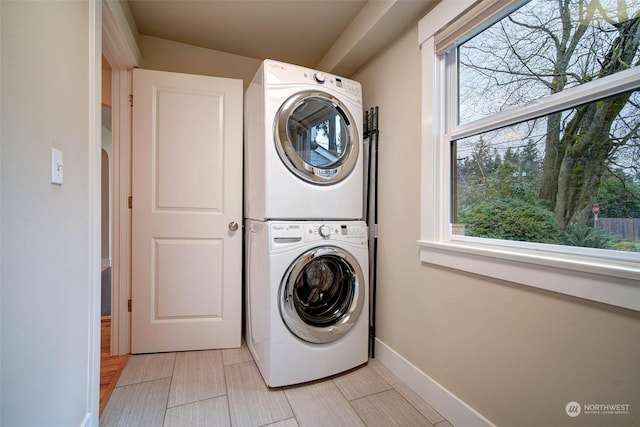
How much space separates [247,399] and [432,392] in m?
0.97

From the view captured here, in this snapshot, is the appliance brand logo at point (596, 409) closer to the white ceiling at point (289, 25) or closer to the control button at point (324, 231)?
the control button at point (324, 231)

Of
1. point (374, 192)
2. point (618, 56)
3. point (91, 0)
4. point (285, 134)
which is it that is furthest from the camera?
point (374, 192)

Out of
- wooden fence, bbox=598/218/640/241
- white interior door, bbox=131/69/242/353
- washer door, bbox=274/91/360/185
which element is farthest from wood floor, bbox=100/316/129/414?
wooden fence, bbox=598/218/640/241

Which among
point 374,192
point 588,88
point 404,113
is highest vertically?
point 404,113

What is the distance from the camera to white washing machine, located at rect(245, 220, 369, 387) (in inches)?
58.1

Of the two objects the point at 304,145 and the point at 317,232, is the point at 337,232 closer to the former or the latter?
the point at 317,232

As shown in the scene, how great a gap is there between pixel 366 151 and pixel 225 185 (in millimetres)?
1070

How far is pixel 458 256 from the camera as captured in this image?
1.28 metres

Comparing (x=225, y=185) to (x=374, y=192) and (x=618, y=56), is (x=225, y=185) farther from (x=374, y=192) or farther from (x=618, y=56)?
(x=618, y=56)

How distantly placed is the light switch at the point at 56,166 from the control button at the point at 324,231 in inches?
44.5

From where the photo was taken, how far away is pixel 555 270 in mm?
929

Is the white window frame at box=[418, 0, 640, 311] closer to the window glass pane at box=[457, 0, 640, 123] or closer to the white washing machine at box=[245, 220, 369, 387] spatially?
the window glass pane at box=[457, 0, 640, 123]

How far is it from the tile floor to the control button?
2.83 ft

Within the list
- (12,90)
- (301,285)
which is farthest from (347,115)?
(12,90)
